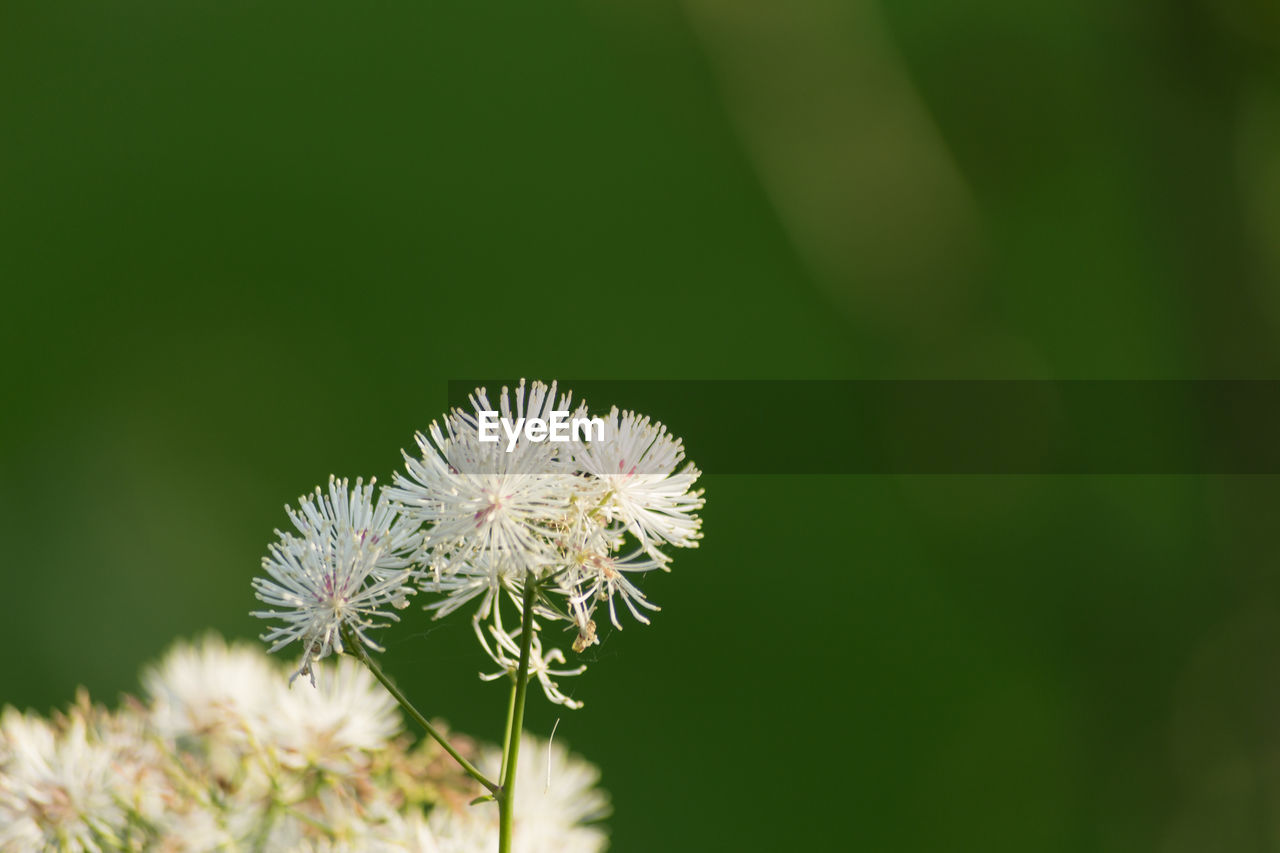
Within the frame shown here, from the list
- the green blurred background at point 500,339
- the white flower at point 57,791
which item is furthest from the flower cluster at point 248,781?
the green blurred background at point 500,339

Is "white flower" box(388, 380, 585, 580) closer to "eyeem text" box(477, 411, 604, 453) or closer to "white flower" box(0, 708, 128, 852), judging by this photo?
"eyeem text" box(477, 411, 604, 453)

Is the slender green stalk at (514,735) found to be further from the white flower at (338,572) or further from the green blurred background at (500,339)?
the green blurred background at (500,339)

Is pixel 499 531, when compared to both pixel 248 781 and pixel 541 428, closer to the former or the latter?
pixel 541 428

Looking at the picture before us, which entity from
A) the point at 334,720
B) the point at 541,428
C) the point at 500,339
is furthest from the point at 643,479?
the point at 500,339

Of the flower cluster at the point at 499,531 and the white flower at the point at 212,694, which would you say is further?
the white flower at the point at 212,694

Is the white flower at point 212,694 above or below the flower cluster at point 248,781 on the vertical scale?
above

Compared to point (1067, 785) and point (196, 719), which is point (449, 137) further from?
point (196, 719)

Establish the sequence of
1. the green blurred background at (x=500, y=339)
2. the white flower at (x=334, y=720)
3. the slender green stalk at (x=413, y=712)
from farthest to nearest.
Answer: the green blurred background at (x=500, y=339) → the white flower at (x=334, y=720) → the slender green stalk at (x=413, y=712)
